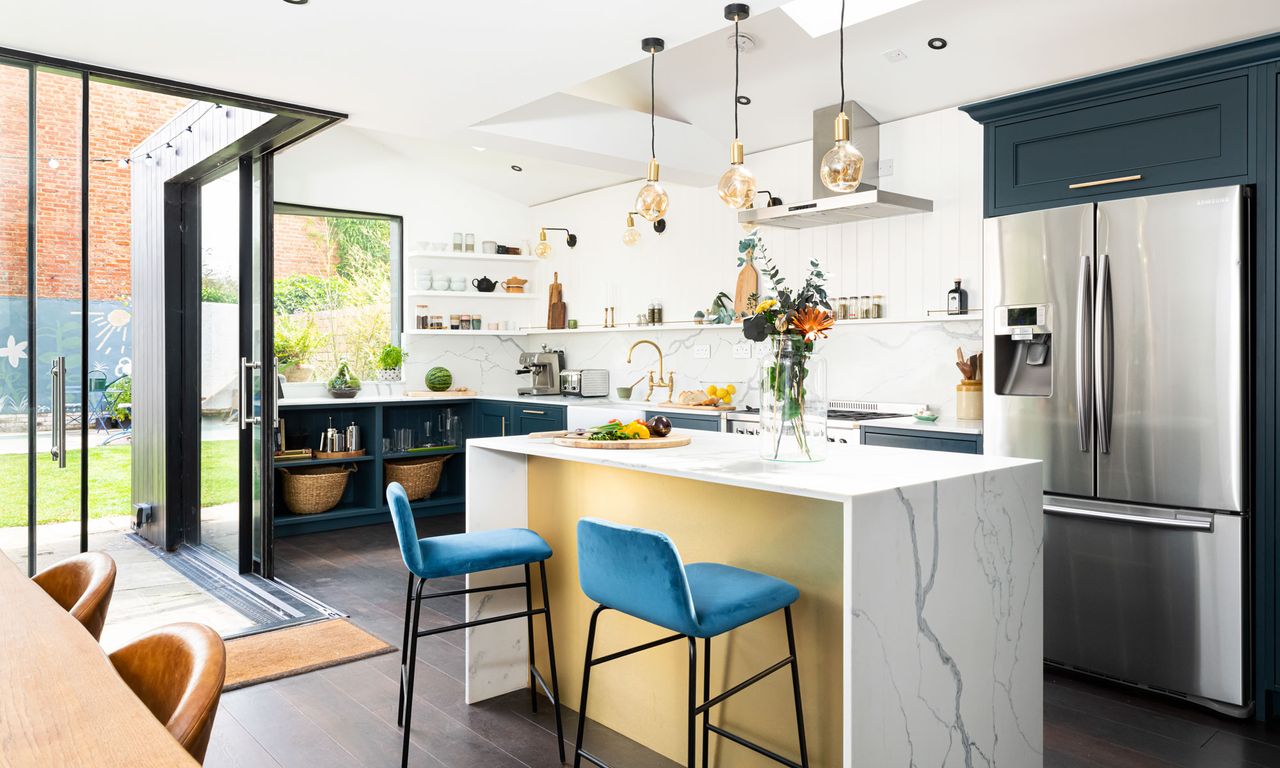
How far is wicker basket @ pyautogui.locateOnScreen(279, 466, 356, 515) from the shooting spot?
592cm

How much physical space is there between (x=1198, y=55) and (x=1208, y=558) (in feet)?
5.80

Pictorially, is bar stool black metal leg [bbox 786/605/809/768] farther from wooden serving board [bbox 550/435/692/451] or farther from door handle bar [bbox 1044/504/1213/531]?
door handle bar [bbox 1044/504/1213/531]

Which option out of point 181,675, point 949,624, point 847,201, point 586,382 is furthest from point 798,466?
point 586,382

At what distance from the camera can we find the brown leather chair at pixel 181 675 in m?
1.07

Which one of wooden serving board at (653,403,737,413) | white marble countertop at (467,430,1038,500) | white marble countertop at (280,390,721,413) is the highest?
white marble countertop at (280,390,721,413)

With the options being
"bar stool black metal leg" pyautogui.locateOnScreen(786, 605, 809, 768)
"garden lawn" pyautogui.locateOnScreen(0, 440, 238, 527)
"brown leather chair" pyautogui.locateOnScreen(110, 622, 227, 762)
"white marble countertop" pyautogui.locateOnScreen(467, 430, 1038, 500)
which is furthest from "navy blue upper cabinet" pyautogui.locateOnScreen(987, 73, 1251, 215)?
"garden lawn" pyautogui.locateOnScreen(0, 440, 238, 527)

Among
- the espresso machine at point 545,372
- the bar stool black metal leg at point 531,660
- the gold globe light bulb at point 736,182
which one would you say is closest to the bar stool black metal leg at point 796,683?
the bar stool black metal leg at point 531,660

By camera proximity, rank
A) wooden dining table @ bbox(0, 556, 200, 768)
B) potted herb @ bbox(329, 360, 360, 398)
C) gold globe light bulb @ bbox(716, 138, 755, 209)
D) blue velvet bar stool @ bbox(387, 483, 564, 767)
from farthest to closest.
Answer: potted herb @ bbox(329, 360, 360, 398) → gold globe light bulb @ bbox(716, 138, 755, 209) → blue velvet bar stool @ bbox(387, 483, 564, 767) → wooden dining table @ bbox(0, 556, 200, 768)

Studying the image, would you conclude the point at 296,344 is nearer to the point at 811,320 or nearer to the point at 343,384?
the point at 343,384

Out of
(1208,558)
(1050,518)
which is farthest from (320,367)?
(1208,558)

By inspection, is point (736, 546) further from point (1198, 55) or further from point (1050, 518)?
point (1198, 55)

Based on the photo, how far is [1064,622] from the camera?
3.42 metres

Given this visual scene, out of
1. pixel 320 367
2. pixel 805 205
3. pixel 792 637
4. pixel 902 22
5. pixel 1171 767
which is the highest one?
pixel 902 22

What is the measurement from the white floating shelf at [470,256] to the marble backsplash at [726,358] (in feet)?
2.16
